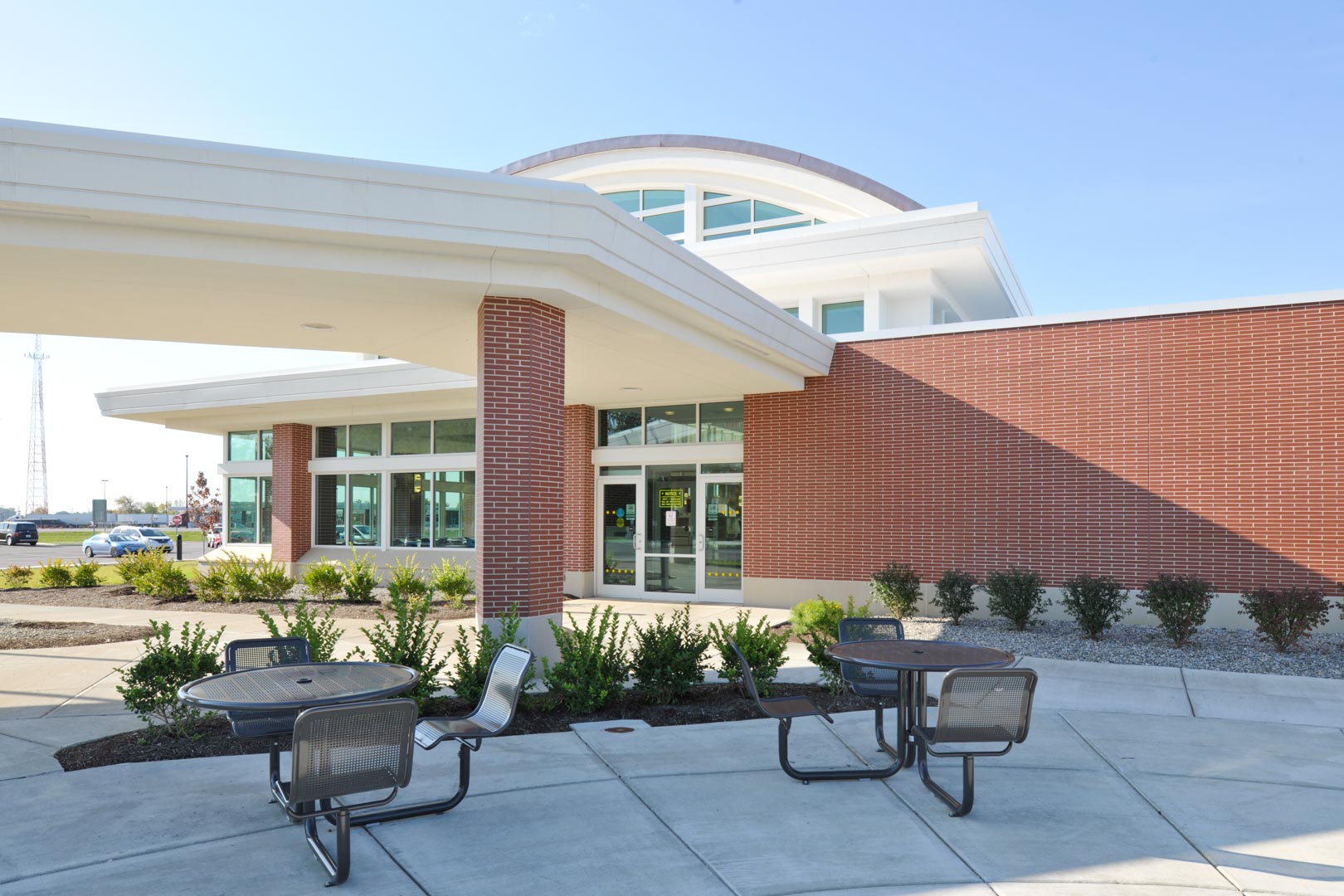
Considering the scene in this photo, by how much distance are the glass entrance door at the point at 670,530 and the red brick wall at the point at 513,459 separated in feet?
25.9

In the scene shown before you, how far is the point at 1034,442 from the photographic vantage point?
50.4 ft

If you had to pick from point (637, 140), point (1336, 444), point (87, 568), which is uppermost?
point (637, 140)

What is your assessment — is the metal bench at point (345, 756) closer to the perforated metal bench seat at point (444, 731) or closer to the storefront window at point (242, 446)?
the perforated metal bench seat at point (444, 731)

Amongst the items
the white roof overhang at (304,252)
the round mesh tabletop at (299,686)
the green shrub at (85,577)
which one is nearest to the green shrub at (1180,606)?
the white roof overhang at (304,252)

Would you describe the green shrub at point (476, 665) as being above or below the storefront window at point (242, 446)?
below

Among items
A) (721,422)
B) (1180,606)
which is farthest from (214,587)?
(1180,606)

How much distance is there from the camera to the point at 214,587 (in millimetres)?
18703

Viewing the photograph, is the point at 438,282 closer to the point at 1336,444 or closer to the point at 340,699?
the point at 340,699

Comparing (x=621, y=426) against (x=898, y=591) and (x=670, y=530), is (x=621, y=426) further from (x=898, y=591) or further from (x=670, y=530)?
(x=898, y=591)

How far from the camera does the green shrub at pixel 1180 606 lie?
1231 centimetres

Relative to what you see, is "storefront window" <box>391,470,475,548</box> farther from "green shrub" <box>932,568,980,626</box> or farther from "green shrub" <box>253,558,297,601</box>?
"green shrub" <box>932,568,980,626</box>

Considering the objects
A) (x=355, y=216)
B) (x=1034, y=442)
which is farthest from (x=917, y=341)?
(x=355, y=216)

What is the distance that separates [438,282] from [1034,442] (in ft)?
33.6

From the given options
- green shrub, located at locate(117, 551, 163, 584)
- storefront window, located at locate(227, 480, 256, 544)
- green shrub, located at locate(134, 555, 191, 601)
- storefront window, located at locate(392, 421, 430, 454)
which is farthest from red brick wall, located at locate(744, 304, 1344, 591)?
storefront window, located at locate(227, 480, 256, 544)
